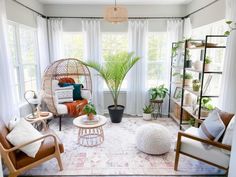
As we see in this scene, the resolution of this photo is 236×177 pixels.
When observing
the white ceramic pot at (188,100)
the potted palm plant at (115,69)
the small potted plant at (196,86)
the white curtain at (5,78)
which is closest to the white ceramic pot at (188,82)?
the white ceramic pot at (188,100)

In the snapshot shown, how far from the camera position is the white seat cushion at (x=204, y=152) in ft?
6.84

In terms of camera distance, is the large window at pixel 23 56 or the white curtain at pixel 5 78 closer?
the white curtain at pixel 5 78

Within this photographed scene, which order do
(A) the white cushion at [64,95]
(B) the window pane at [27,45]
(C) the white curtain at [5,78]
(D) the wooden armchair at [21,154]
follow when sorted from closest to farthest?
(D) the wooden armchair at [21,154] < (C) the white curtain at [5,78] < (B) the window pane at [27,45] < (A) the white cushion at [64,95]

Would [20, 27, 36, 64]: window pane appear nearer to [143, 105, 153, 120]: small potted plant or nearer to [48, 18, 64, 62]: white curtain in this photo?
[48, 18, 64, 62]: white curtain

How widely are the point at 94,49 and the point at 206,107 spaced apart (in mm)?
2804

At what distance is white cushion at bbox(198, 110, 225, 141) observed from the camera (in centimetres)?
215

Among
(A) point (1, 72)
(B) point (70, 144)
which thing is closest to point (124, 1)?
(A) point (1, 72)

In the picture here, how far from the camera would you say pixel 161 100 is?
175 inches

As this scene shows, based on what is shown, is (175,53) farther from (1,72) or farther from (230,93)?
(1,72)

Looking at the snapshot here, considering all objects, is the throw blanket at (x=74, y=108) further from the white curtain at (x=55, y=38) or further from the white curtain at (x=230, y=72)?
the white curtain at (x=230, y=72)

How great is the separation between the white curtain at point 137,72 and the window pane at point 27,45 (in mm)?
2219

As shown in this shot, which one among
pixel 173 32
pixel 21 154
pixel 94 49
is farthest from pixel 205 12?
pixel 21 154

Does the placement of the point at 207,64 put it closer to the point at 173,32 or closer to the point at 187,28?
the point at 187,28

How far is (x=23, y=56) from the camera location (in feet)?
12.1
